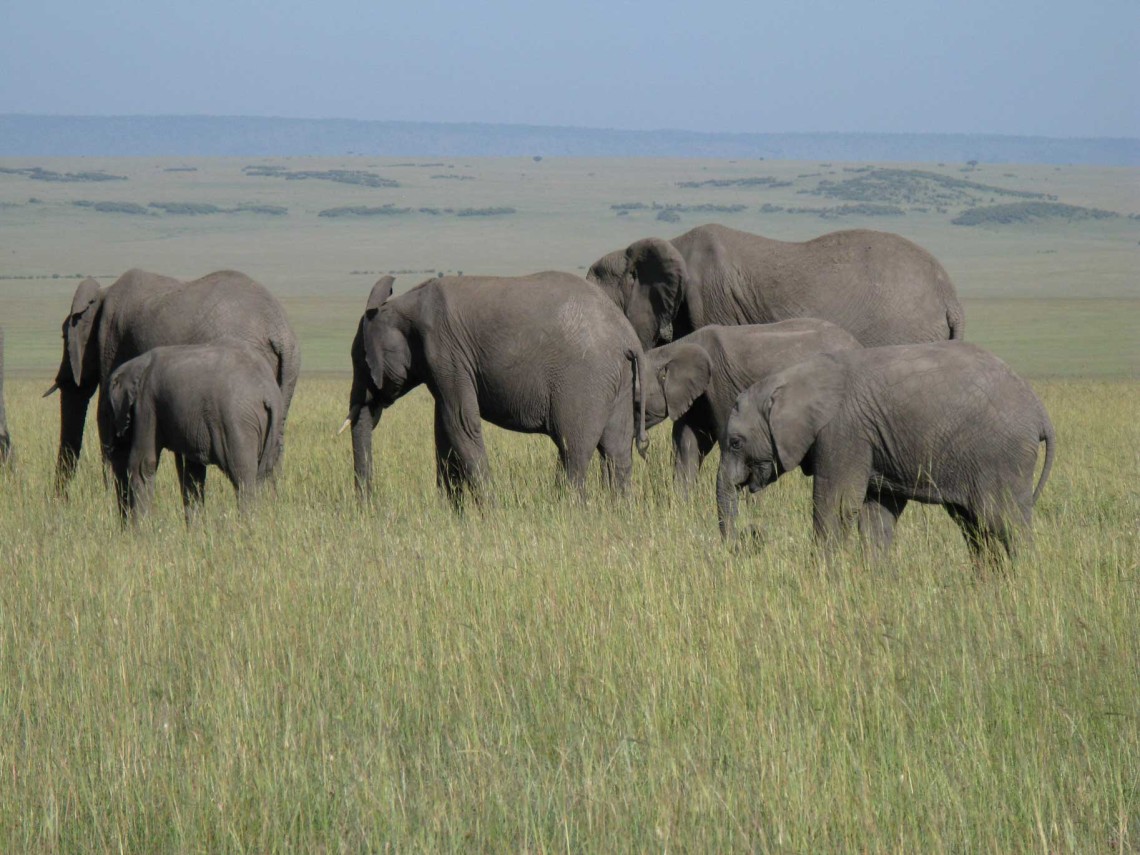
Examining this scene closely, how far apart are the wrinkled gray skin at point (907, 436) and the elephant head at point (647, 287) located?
454 cm

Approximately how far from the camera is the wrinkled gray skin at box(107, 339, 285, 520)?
9242 mm

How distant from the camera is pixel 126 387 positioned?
9.58m

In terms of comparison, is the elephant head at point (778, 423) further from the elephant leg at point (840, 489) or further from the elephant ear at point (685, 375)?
the elephant ear at point (685, 375)

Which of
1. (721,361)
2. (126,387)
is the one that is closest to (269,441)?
(126,387)

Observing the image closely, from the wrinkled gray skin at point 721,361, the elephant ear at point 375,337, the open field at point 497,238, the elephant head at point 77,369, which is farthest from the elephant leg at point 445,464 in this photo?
the open field at point 497,238

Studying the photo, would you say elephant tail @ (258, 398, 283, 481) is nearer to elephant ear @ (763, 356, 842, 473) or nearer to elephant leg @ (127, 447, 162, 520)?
elephant leg @ (127, 447, 162, 520)

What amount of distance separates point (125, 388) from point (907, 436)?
511 centimetres

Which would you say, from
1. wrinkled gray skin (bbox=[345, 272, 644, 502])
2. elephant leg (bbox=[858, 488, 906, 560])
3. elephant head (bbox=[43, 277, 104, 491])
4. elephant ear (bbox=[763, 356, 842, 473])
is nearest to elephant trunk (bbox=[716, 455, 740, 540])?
elephant ear (bbox=[763, 356, 842, 473])

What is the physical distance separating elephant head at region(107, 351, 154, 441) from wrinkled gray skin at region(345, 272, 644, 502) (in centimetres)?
181

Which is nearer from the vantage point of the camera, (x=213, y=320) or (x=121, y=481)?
(x=121, y=481)

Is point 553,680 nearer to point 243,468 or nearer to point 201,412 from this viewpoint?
point 243,468

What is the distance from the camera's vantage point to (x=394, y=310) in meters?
10.9

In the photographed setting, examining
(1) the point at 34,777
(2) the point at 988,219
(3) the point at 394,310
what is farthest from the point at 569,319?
(2) the point at 988,219

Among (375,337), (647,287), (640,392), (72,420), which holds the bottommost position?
(72,420)
